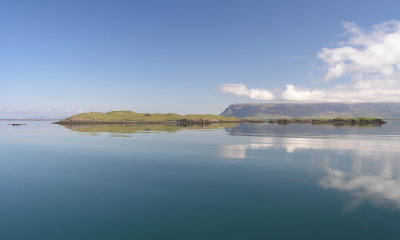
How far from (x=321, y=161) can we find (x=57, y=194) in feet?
105

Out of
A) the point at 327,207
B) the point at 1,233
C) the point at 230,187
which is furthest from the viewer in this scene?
the point at 230,187

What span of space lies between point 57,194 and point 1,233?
687cm

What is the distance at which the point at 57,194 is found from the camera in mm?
21344

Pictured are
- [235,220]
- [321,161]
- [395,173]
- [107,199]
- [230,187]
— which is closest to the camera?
[235,220]

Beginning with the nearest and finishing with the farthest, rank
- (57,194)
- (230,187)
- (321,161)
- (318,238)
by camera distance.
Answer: (318,238), (57,194), (230,187), (321,161)

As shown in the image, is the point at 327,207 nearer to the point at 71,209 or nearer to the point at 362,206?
the point at 362,206

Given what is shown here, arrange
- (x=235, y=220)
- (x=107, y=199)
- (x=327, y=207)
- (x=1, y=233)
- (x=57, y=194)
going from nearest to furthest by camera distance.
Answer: (x=1, y=233), (x=235, y=220), (x=327, y=207), (x=107, y=199), (x=57, y=194)

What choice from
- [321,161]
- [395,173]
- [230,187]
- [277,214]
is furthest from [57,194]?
[395,173]

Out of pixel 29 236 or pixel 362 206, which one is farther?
pixel 362 206

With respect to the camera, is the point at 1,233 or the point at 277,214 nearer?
the point at 1,233

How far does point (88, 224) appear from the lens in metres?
15.4

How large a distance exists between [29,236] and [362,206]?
21286mm

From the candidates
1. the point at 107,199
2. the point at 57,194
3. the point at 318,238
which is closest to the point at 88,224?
the point at 107,199

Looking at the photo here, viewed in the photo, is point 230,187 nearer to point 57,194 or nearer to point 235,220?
point 235,220
